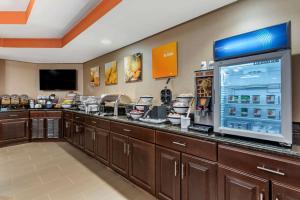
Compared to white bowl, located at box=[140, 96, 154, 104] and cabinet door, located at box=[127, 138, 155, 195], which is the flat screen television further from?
cabinet door, located at box=[127, 138, 155, 195]

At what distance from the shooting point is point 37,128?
554 centimetres

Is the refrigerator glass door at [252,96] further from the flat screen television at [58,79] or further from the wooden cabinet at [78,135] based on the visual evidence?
the flat screen television at [58,79]

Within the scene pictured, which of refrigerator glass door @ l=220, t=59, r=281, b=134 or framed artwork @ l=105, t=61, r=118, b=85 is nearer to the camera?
refrigerator glass door @ l=220, t=59, r=281, b=134

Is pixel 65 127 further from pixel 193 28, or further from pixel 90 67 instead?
pixel 193 28

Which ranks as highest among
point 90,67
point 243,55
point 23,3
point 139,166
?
point 23,3

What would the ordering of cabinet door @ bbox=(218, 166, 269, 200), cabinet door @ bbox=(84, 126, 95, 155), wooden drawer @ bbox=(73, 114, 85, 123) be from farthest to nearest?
1. wooden drawer @ bbox=(73, 114, 85, 123)
2. cabinet door @ bbox=(84, 126, 95, 155)
3. cabinet door @ bbox=(218, 166, 269, 200)

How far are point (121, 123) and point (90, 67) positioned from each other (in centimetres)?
344

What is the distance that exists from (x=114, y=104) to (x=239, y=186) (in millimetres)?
2677

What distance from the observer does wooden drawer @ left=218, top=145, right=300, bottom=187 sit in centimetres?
126

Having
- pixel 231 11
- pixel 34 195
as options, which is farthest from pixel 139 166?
pixel 231 11

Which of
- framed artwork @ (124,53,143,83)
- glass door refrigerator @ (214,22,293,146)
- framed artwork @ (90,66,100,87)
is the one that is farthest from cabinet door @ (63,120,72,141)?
glass door refrigerator @ (214,22,293,146)

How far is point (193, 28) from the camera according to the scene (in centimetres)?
273

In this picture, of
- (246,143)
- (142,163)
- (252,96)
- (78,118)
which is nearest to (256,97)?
(252,96)

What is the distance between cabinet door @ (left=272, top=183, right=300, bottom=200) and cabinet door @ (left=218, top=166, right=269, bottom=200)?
1.9 inches
